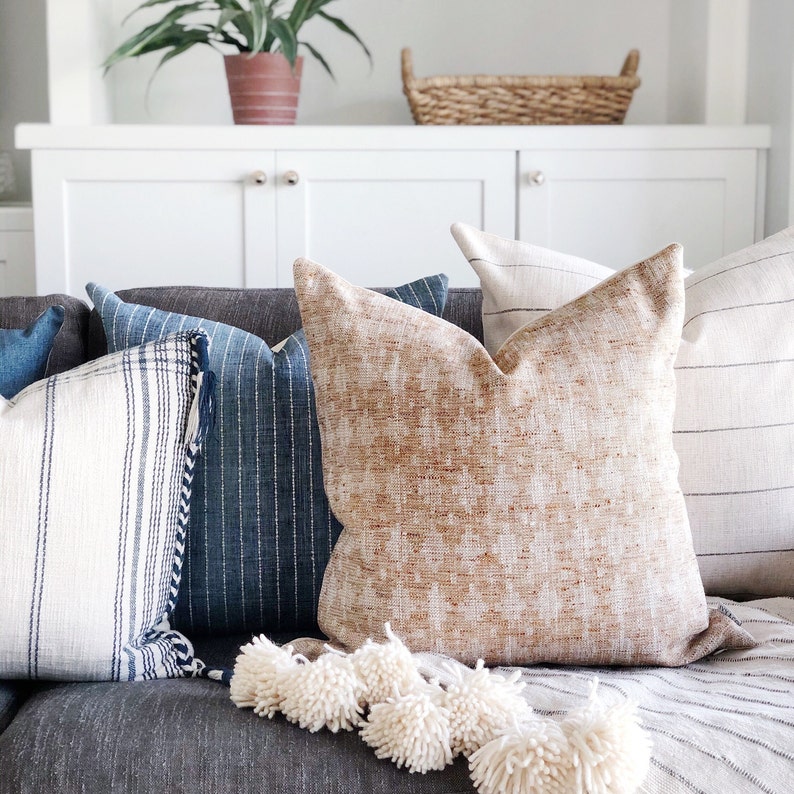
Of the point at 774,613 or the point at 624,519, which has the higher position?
the point at 624,519

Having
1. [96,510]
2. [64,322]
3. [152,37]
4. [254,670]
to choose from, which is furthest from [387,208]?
[254,670]

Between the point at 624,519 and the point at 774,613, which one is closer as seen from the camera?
the point at 624,519

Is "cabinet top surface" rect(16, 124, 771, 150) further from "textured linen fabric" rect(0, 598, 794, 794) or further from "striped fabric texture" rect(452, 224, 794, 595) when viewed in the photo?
"textured linen fabric" rect(0, 598, 794, 794)

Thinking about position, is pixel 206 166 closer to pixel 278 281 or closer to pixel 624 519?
pixel 278 281

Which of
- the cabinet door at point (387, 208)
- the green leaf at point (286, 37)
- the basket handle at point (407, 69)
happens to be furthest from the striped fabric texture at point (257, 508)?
the basket handle at point (407, 69)

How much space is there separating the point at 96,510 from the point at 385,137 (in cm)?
144

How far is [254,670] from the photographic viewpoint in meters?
0.90

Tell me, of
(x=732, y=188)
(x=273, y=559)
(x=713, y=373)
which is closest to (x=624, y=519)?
(x=713, y=373)

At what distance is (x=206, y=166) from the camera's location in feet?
7.24

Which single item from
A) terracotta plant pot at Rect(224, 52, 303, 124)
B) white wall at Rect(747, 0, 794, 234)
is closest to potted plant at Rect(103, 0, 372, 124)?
terracotta plant pot at Rect(224, 52, 303, 124)

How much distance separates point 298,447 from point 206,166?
4.13 ft

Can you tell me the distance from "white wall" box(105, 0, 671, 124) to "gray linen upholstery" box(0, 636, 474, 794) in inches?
83.9

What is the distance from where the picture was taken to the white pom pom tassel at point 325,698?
84 cm

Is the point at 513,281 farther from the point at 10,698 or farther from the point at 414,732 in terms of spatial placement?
the point at 10,698
